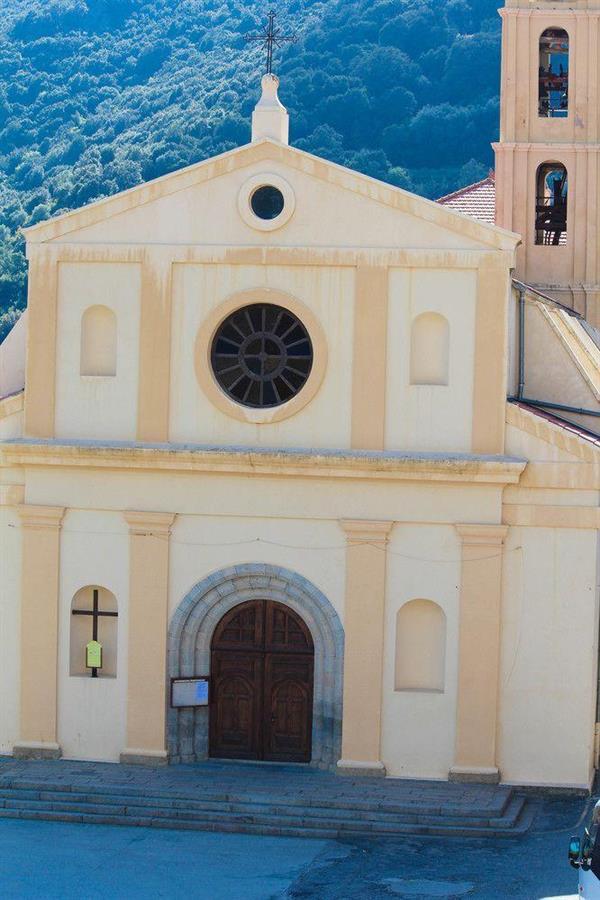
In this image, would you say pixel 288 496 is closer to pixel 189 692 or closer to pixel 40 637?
pixel 189 692

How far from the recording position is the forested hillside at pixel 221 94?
5819 cm

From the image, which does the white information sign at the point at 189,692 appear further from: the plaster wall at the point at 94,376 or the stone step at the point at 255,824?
the plaster wall at the point at 94,376

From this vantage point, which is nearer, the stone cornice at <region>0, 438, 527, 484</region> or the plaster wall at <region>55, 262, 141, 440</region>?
the stone cornice at <region>0, 438, 527, 484</region>

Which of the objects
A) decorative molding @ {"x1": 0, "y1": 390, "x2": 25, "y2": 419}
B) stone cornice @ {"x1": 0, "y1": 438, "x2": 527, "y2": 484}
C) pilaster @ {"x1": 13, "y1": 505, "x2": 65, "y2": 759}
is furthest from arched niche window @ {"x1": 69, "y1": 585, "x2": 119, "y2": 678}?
decorative molding @ {"x1": 0, "y1": 390, "x2": 25, "y2": 419}

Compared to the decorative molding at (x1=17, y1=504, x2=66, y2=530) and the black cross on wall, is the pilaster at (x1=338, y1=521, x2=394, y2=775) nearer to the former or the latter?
the black cross on wall

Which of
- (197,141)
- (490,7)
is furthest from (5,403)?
(490,7)

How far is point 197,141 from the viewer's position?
5709cm

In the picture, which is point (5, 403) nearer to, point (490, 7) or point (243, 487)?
point (243, 487)

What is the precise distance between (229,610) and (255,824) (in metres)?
3.26

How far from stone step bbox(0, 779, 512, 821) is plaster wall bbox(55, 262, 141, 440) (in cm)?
481

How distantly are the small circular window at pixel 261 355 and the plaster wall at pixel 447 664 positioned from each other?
2570mm

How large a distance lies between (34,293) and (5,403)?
160 centimetres

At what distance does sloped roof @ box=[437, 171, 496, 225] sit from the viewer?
33.4 metres

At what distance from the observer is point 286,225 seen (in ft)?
77.2
